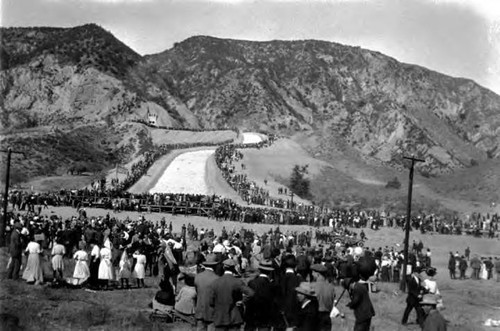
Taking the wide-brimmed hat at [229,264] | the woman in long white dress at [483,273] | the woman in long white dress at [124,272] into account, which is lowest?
the woman in long white dress at [483,273]

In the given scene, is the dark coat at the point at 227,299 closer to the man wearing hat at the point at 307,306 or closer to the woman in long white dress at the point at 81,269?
the man wearing hat at the point at 307,306

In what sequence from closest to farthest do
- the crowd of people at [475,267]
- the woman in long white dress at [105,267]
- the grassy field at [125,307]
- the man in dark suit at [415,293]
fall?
1. the grassy field at [125,307]
2. the man in dark suit at [415,293]
3. the woman in long white dress at [105,267]
4. the crowd of people at [475,267]

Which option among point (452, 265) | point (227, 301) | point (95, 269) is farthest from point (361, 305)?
point (452, 265)

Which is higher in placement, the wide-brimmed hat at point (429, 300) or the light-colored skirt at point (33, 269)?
the wide-brimmed hat at point (429, 300)

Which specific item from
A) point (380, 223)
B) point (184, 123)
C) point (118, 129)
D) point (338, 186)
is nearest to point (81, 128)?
point (118, 129)

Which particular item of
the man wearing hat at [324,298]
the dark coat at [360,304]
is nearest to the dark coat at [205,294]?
the man wearing hat at [324,298]

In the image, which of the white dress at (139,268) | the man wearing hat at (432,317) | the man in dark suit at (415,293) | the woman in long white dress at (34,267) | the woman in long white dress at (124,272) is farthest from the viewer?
the white dress at (139,268)
